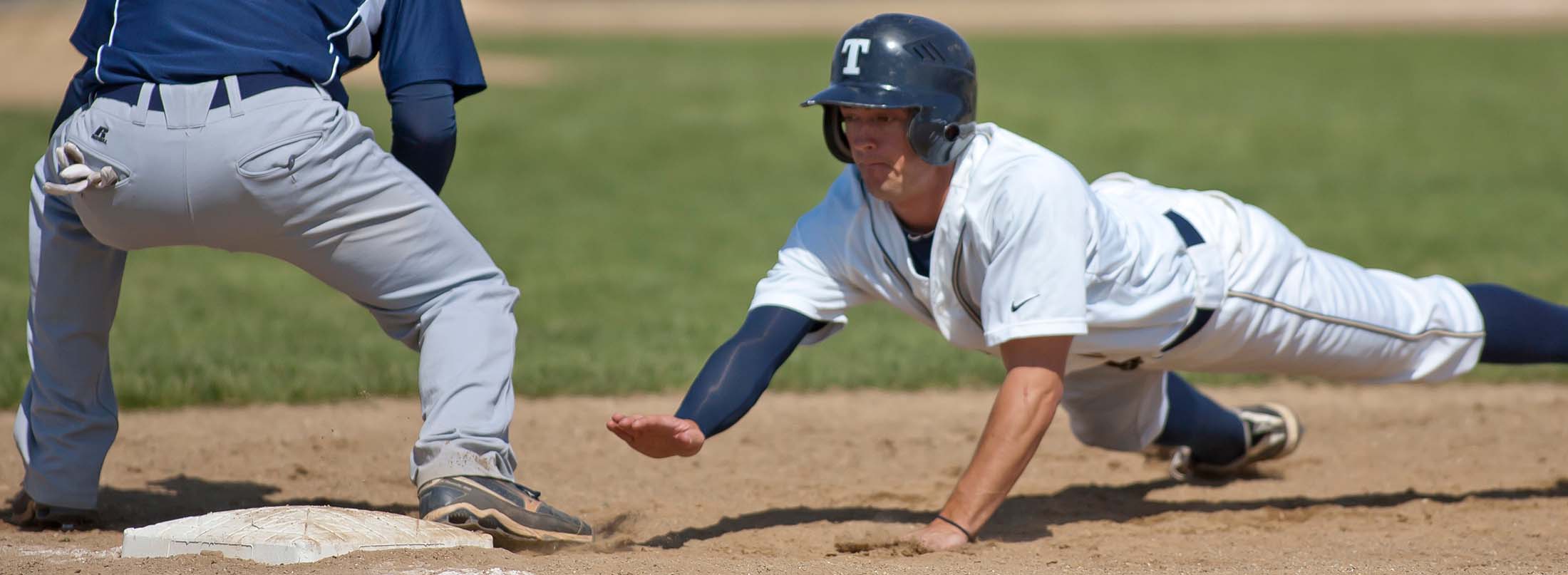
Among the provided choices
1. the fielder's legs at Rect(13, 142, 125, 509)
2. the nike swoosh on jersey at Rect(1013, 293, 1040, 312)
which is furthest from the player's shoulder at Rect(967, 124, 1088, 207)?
the fielder's legs at Rect(13, 142, 125, 509)

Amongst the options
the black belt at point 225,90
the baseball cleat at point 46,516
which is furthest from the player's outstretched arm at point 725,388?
the baseball cleat at point 46,516

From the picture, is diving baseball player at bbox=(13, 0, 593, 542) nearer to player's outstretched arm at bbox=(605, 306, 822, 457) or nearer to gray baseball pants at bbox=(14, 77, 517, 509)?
gray baseball pants at bbox=(14, 77, 517, 509)

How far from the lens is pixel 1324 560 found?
146 inches

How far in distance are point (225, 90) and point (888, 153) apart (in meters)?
1.55

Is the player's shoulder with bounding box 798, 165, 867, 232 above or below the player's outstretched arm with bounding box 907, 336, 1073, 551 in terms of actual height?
above

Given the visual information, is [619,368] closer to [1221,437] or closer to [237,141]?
[1221,437]

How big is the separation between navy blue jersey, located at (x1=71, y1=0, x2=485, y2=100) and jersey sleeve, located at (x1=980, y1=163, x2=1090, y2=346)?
4.31 ft

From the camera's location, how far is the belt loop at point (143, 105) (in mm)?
3352

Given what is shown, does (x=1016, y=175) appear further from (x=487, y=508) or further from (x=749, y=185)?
(x=749, y=185)

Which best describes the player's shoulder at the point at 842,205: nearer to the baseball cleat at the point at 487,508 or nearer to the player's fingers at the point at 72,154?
the baseball cleat at the point at 487,508

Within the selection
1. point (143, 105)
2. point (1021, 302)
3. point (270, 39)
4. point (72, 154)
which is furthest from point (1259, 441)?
point (72, 154)

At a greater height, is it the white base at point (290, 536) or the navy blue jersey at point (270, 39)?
the navy blue jersey at point (270, 39)

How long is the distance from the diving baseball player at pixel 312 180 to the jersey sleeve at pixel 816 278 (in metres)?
0.72

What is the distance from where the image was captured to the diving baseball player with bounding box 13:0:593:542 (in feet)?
11.0
